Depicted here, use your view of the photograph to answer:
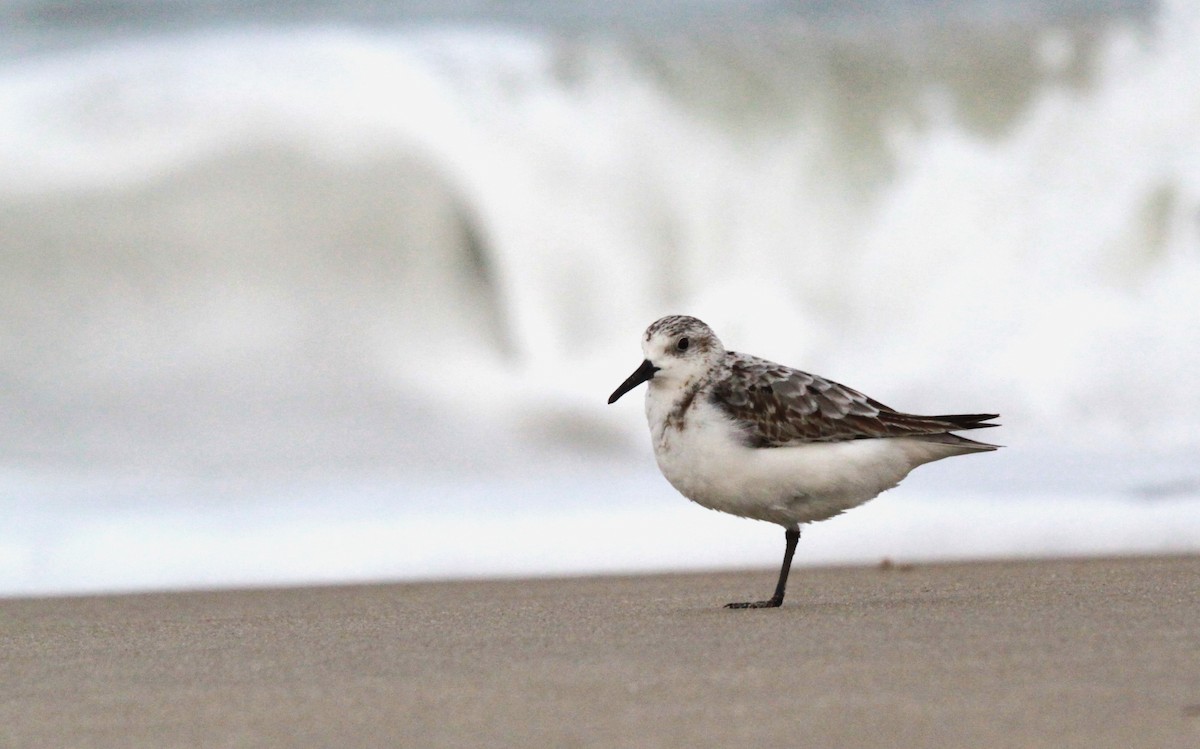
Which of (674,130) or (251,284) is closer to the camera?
(251,284)

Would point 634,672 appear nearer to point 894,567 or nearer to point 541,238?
point 894,567

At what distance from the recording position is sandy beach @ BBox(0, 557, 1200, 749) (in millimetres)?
2361

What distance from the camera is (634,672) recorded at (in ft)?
9.42

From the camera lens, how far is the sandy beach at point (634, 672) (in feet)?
7.75

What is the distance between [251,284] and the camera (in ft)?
30.4

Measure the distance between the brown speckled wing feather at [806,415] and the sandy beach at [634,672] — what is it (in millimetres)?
490

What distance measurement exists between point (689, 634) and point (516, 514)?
13.2ft

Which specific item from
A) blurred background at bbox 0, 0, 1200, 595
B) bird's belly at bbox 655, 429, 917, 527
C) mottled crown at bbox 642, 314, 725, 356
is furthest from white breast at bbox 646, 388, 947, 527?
blurred background at bbox 0, 0, 1200, 595

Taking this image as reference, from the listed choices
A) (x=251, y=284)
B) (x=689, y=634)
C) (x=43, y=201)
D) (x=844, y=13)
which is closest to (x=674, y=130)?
(x=844, y=13)

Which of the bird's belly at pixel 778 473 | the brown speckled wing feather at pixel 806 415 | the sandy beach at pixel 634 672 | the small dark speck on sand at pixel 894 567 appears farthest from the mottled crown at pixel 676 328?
the small dark speck on sand at pixel 894 567

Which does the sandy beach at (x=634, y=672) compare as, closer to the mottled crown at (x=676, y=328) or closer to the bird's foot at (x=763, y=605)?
the bird's foot at (x=763, y=605)

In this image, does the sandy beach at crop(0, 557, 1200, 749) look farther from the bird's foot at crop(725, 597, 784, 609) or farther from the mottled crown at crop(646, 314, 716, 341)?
the mottled crown at crop(646, 314, 716, 341)

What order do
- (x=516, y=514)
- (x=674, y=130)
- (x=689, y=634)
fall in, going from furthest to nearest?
(x=674, y=130) → (x=516, y=514) → (x=689, y=634)

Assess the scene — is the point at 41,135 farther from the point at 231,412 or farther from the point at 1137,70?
the point at 1137,70
